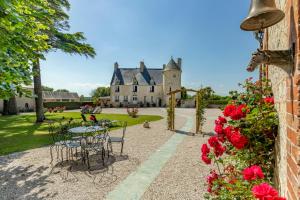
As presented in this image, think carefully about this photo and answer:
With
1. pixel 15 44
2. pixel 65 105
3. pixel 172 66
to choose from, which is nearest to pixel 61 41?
pixel 15 44

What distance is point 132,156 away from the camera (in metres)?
6.98

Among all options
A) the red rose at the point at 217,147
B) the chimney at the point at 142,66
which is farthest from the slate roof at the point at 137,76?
the red rose at the point at 217,147

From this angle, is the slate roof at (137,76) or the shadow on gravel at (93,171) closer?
the shadow on gravel at (93,171)

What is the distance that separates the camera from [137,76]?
4391 centimetres

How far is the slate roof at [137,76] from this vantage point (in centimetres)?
4338

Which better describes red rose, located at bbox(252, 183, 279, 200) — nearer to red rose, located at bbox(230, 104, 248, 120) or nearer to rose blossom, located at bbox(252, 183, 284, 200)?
rose blossom, located at bbox(252, 183, 284, 200)

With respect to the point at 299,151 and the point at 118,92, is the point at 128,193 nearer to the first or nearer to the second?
the point at 299,151

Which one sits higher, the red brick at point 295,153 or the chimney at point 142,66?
the chimney at point 142,66

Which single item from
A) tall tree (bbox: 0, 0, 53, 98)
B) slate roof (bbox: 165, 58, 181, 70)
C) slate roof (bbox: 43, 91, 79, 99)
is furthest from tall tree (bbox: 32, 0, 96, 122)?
slate roof (bbox: 43, 91, 79, 99)

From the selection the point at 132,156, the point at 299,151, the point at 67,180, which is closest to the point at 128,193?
the point at 67,180

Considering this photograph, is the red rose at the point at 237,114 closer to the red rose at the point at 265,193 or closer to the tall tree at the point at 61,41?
the red rose at the point at 265,193

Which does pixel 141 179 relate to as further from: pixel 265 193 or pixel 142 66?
pixel 142 66

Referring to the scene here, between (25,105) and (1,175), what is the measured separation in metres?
34.7

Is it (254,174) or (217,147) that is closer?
(254,174)
